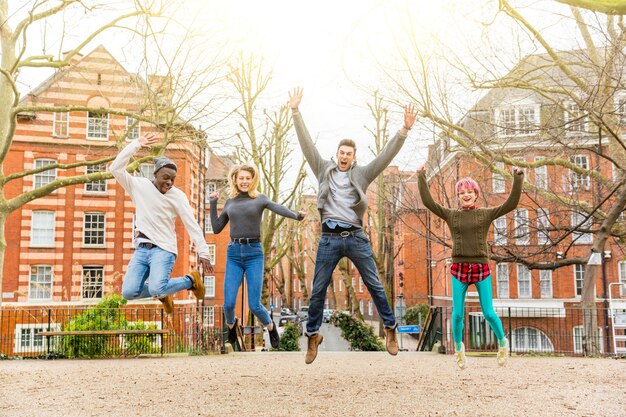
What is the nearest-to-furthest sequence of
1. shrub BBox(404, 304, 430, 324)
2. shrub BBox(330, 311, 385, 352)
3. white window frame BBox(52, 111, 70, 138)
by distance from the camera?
shrub BBox(330, 311, 385, 352)
white window frame BBox(52, 111, 70, 138)
shrub BBox(404, 304, 430, 324)

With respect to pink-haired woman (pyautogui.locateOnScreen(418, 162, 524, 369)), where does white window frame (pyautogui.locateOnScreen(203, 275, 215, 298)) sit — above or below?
below

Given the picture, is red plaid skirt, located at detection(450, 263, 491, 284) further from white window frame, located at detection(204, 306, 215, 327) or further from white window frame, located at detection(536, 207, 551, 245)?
white window frame, located at detection(204, 306, 215, 327)

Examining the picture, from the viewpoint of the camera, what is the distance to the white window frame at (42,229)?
124ft

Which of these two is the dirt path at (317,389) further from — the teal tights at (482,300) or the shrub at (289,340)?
the shrub at (289,340)

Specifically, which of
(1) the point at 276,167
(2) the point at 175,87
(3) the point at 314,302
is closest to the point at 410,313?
(1) the point at 276,167

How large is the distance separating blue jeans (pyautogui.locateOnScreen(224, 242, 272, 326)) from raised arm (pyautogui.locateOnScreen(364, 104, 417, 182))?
1928mm

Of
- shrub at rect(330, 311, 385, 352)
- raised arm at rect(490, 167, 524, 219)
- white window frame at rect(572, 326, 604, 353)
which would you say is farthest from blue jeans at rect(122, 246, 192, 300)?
white window frame at rect(572, 326, 604, 353)

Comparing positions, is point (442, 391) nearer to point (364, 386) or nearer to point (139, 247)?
point (364, 386)

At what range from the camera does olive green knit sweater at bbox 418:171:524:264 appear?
829cm

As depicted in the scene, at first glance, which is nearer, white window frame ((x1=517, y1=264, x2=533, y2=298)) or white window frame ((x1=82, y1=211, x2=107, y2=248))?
white window frame ((x1=82, y1=211, x2=107, y2=248))

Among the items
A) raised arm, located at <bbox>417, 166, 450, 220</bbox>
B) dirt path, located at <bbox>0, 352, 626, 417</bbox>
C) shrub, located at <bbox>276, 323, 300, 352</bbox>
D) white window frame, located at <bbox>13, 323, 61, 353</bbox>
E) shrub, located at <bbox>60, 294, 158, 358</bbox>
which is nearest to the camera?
raised arm, located at <bbox>417, 166, 450, 220</bbox>

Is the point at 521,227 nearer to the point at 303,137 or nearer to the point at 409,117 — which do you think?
the point at 409,117

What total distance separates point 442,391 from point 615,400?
105 inches

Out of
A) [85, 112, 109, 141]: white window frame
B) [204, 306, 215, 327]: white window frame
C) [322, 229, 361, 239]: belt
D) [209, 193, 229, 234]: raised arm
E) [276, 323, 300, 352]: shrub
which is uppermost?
[85, 112, 109, 141]: white window frame
